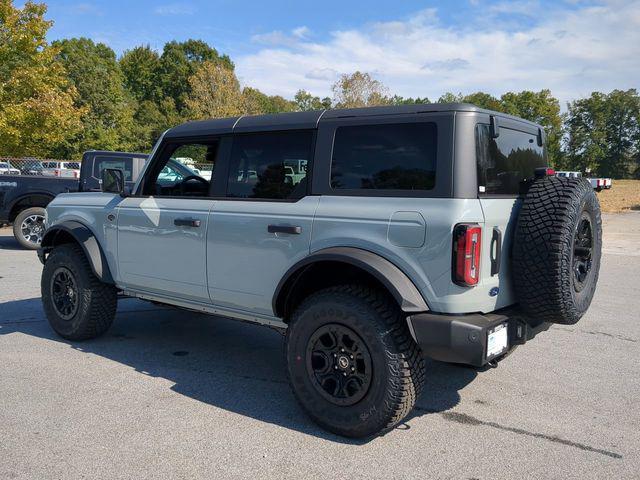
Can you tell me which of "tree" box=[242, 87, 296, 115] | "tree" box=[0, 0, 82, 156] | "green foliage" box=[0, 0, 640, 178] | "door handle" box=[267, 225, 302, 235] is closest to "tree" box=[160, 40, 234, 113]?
"green foliage" box=[0, 0, 640, 178]

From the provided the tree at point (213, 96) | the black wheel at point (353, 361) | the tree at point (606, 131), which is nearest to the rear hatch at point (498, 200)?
the black wheel at point (353, 361)

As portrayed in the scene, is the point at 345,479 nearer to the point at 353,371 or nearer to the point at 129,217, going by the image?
the point at 353,371

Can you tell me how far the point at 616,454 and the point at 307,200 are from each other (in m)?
2.34

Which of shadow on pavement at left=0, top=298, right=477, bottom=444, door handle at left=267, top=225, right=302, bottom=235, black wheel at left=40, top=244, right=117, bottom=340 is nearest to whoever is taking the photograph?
door handle at left=267, top=225, right=302, bottom=235

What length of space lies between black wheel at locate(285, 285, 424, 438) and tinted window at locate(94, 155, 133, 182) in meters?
7.16

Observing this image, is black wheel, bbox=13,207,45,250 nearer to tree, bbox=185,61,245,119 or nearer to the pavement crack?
the pavement crack

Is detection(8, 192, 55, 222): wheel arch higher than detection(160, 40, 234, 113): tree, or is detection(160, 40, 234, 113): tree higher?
detection(160, 40, 234, 113): tree

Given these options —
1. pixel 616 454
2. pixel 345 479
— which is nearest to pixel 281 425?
pixel 345 479

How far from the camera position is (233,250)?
401 centimetres

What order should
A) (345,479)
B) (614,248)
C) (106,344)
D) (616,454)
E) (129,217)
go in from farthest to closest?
1. (614,248)
2. (106,344)
3. (129,217)
4. (616,454)
5. (345,479)

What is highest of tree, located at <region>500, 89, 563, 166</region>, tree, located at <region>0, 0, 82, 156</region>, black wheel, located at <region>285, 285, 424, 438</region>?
tree, located at <region>500, 89, 563, 166</region>

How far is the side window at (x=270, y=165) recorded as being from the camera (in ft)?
12.5

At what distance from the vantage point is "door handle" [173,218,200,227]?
4227 millimetres

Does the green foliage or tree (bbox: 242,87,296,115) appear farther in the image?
tree (bbox: 242,87,296,115)
